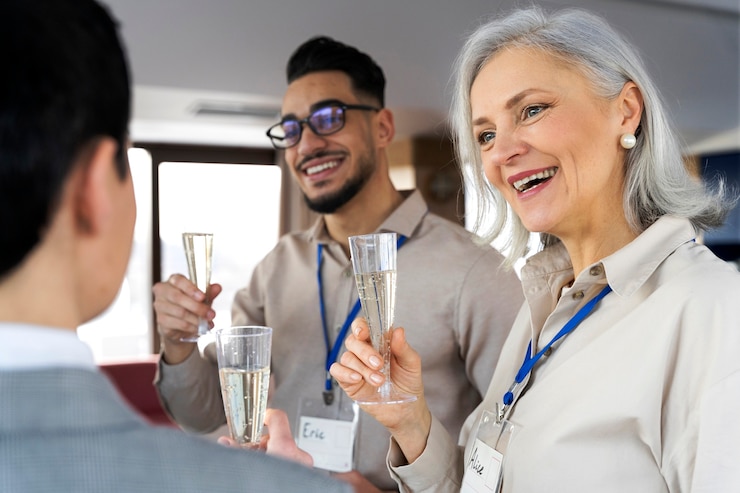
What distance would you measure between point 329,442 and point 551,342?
0.91 metres

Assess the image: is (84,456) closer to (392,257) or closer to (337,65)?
(392,257)

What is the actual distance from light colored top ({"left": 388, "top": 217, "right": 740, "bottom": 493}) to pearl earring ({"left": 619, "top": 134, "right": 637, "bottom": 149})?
192 mm

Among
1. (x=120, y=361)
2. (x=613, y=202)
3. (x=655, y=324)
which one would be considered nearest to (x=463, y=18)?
(x=120, y=361)

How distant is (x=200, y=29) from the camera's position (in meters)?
4.89

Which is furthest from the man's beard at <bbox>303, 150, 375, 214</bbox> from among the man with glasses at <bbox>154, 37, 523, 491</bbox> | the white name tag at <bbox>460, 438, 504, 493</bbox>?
the white name tag at <bbox>460, 438, 504, 493</bbox>

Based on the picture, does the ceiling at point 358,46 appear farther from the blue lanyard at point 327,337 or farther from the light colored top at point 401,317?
the blue lanyard at point 327,337

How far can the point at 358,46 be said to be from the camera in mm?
5355

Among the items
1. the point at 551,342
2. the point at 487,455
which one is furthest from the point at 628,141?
the point at 487,455

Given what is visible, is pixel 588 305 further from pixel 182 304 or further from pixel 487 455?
pixel 182 304

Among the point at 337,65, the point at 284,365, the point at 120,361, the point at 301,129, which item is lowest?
the point at 120,361

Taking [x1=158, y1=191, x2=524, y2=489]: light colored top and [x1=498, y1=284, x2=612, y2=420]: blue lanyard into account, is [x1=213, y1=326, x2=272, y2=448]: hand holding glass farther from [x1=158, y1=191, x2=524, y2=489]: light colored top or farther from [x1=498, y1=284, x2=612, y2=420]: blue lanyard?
[x1=158, y1=191, x2=524, y2=489]: light colored top

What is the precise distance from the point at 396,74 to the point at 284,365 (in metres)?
3.58

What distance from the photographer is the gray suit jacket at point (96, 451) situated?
0.62 m

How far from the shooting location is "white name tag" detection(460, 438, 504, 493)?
60.1 inches
